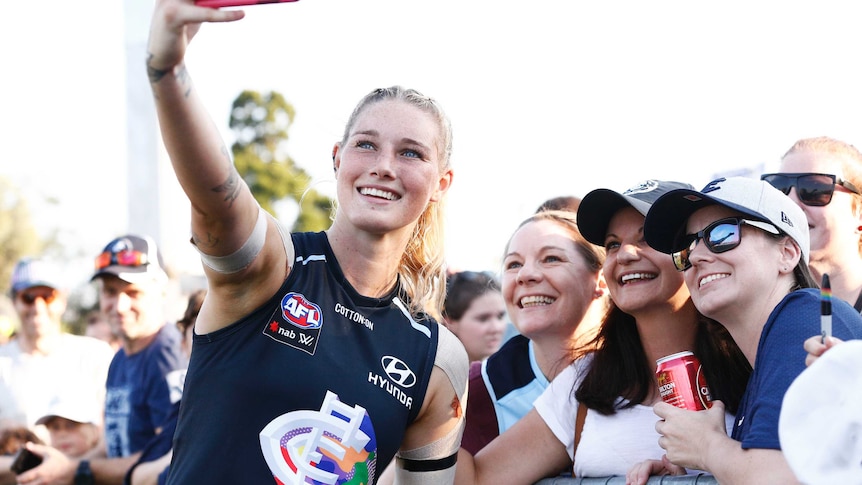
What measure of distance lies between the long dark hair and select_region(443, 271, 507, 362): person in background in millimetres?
3321

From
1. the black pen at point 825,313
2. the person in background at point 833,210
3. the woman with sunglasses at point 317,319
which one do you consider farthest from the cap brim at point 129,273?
the black pen at point 825,313

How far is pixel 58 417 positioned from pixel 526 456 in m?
4.37

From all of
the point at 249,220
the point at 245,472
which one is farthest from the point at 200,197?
the point at 245,472

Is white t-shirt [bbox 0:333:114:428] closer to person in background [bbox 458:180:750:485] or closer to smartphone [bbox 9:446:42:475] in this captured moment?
smartphone [bbox 9:446:42:475]

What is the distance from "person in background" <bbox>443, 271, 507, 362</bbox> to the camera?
708 cm

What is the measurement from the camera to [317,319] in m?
2.81

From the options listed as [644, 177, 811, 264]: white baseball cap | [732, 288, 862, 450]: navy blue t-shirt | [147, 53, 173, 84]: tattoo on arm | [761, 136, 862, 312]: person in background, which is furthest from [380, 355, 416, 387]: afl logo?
[761, 136, 862, 312]: person in background

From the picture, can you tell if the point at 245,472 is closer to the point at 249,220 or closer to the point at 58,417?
the point at 249,220

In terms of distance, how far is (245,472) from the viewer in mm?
2682

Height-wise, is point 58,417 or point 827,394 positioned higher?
point 827,394

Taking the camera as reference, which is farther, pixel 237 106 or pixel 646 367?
pixel 237 106

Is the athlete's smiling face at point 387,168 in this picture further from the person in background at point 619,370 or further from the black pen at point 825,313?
the black pen at point 825,313

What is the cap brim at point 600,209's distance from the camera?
346cm

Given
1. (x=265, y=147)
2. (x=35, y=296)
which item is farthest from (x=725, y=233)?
(x=265, y=147)
